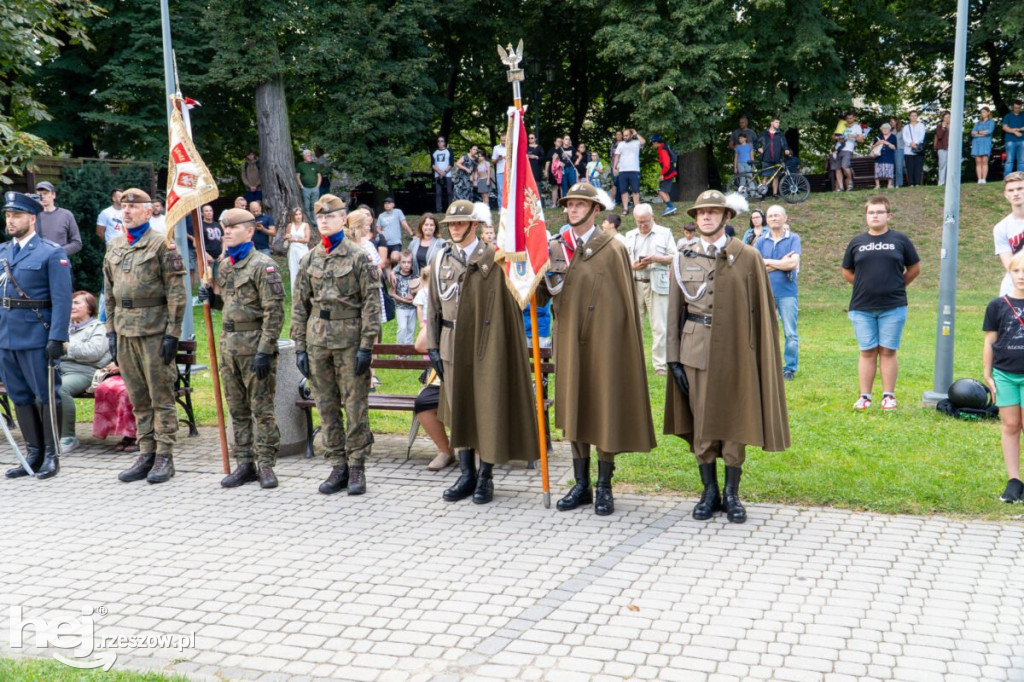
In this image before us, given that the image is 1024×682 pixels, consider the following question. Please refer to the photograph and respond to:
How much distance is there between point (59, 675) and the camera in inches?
188

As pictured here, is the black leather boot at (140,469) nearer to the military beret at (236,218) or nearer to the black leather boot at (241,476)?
the black leather boot at (241,476)

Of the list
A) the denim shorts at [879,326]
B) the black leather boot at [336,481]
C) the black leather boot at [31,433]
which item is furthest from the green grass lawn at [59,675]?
the denim shorts at [879,326]

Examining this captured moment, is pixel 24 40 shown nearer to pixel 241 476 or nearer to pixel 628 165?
pixel 241 476

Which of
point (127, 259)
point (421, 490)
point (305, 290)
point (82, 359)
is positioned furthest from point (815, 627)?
point (82, 359)

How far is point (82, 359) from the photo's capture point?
32.8 ft

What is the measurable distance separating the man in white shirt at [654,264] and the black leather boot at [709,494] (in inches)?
204

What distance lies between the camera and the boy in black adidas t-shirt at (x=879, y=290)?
32.0ft

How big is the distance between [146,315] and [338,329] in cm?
183

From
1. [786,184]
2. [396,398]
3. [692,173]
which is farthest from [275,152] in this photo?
[396,398]

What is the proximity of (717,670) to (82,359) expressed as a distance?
766cm

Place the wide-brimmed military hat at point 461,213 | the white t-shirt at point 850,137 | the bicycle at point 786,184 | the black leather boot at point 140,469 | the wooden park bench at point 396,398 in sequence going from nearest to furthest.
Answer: the wide-brimmed military hat at point 461,213
the black leather boot at point 140,469
the wooden park bench at point 396,398
the bicycle at point 786,184
the white t-shirt at point 850,137

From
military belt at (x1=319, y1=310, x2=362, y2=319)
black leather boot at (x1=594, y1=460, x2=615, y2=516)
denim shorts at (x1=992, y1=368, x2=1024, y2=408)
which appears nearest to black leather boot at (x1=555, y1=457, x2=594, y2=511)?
black leather boot at (x1=594, y1=460, x2=615, y2=516)

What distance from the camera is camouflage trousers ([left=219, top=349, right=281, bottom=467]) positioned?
322 inches

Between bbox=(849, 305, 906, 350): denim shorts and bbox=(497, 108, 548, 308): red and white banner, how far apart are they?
13.6 ft
